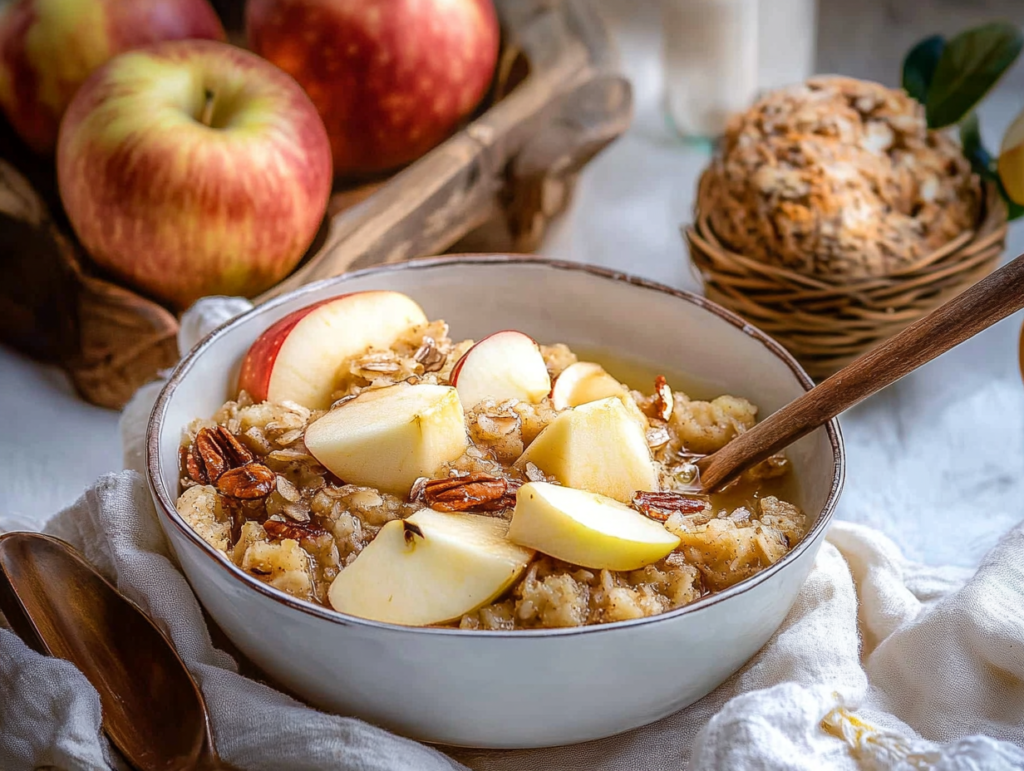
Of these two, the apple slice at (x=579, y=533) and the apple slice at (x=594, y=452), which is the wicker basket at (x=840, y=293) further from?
the apple slice at (x=579, y=533)

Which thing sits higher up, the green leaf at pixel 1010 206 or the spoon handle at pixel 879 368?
the spoon handle at pixel 879 368

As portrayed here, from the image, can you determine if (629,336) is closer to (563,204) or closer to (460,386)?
(460,386)

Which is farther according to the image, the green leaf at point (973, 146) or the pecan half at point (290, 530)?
the green leaf at point (973, 146)

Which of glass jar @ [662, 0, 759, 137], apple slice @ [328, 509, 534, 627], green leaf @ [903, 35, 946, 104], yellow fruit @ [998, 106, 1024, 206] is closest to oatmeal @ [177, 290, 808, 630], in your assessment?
apple slice @ [328, 509, 534, 627]

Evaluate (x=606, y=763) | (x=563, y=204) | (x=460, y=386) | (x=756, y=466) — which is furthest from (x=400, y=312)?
(x=563, y=204)

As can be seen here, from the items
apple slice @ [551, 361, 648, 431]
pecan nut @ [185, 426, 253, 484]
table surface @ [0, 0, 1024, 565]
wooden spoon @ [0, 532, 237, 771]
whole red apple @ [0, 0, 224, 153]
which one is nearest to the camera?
wooden spoon @ [0, 532, 237, 771]

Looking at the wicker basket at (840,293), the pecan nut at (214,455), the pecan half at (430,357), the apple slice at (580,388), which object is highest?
the pecan half at (430,357)

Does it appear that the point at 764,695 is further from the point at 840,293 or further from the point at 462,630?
the point at 840,293

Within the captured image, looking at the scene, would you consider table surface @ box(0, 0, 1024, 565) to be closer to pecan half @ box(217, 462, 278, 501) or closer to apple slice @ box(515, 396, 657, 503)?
pecan half @ box(217, 462, 278, 501)

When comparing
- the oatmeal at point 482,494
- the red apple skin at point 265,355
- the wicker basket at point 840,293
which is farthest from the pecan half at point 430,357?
the wicker basket at point 840,293
